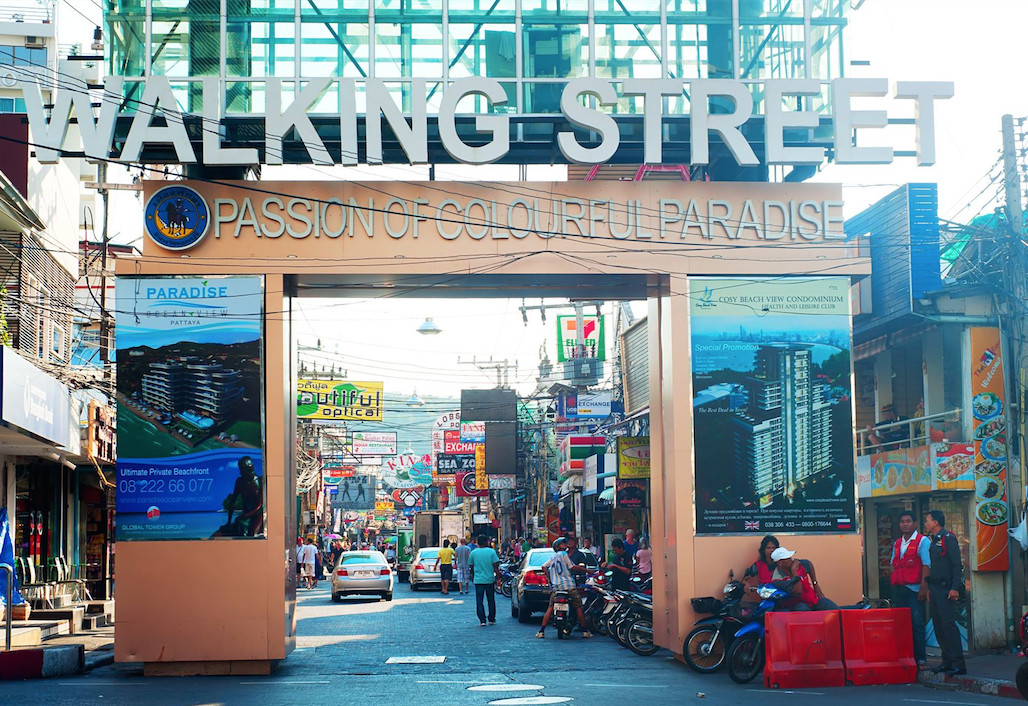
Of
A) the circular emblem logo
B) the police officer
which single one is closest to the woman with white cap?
the police officer

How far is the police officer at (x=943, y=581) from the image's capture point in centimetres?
1530

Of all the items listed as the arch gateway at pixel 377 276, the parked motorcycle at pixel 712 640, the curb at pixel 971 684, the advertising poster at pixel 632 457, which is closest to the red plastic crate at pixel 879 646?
the curb at pixel 971 684

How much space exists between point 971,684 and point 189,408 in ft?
34.2

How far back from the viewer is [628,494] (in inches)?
1272

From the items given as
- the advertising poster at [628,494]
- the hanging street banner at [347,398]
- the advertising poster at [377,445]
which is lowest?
the advertising poster at [628,494]

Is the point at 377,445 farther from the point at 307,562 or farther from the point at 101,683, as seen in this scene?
the point at 101,683

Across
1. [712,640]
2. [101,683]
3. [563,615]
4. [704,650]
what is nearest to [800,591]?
[712,640]

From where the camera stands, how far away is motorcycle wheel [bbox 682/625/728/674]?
16.5 metres

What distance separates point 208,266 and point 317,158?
2.09 metres

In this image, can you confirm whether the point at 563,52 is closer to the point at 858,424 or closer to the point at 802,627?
the point at 802,627

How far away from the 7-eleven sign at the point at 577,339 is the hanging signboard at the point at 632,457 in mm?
18072

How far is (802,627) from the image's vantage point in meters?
15.3

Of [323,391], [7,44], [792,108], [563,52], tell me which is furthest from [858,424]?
[7,44]

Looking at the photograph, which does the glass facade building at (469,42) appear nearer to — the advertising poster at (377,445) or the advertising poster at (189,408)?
the advertising poster at (189,408)
